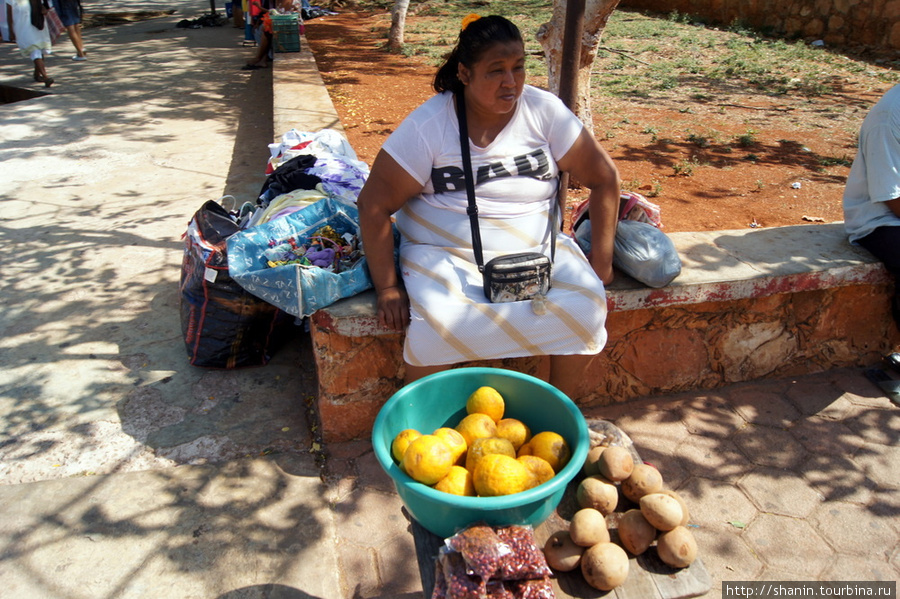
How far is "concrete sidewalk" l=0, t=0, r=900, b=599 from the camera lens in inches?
95.5

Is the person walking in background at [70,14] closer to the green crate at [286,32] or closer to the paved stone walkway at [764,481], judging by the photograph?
the green crate at [286,32]

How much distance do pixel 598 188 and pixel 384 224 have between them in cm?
92

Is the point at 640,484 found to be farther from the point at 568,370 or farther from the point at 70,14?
the point at 70,14

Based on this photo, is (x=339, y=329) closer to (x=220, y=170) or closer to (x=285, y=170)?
(x=285, y=170)

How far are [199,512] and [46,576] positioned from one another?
0.53 metres

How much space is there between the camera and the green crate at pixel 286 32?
31.9ft

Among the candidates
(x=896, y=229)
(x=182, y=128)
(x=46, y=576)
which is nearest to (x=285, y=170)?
(x=46, y=576)

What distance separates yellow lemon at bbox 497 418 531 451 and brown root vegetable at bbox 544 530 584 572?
27cm

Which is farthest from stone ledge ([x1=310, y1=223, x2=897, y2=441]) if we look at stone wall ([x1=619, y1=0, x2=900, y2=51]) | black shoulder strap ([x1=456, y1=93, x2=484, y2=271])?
stone wall ([x1=619, y1=0, x2=900, y2=51])

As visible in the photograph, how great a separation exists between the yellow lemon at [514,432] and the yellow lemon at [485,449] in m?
0.06

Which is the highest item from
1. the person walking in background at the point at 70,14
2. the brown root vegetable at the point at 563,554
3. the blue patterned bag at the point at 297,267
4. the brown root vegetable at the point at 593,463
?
the person walking in background at the point at 70,14

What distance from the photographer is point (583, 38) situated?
5.09 meters

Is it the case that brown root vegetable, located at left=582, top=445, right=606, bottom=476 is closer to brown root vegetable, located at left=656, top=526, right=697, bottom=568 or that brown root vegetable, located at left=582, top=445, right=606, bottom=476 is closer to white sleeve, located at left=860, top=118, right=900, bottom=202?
brown root vegetable, located at left=656, top=526, right=697, bottom=568

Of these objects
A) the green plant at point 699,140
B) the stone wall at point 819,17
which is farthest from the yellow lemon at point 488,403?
the stone wall at point 819,17
